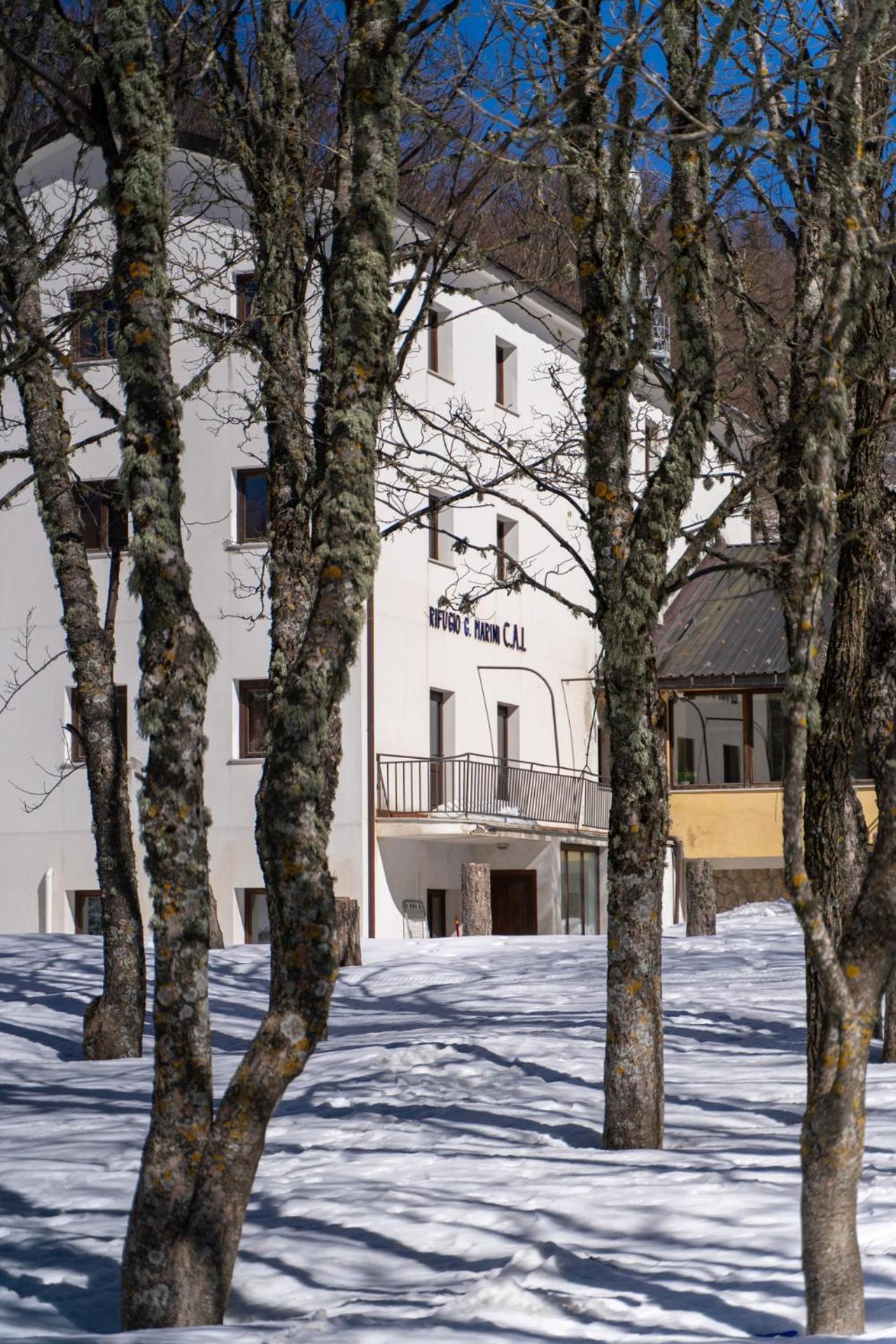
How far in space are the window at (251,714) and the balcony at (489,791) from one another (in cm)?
208

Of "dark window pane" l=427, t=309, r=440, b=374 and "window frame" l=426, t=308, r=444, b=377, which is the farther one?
"dark window pane" l=427, t=309, r=440, b=374

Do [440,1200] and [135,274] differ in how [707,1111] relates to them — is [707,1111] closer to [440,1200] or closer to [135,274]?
[440,1200]

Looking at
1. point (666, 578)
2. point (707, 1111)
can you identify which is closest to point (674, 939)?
point (707, 1111)

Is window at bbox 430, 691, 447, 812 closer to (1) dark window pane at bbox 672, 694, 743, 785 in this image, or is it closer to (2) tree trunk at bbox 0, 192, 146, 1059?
(1) dark window pane at bbox 672, 694, 743, 785

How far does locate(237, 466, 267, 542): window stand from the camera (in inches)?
1077

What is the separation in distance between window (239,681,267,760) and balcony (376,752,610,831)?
2.08 m

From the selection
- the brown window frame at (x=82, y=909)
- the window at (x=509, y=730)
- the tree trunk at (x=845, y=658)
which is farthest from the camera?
the window at (x=509, y=730)

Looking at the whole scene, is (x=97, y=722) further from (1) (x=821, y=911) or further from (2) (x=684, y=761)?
(2) (x=684, y=761)

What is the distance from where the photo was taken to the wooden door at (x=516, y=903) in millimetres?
30828

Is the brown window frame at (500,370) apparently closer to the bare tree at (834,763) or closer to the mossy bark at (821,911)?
the bare tree at (834,763)

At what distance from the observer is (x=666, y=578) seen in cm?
759

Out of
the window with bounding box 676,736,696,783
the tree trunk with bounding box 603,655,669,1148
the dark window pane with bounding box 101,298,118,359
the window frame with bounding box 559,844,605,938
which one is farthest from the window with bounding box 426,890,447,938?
the tree trunk with bounding box 603,655,669,1148

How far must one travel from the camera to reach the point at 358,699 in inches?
1046

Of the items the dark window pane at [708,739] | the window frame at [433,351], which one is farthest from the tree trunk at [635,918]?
the dark window pane at [708,739]
